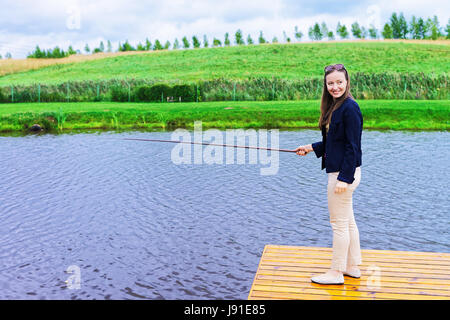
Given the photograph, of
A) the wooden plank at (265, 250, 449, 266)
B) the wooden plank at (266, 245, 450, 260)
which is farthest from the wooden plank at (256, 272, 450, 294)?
the wooden plank at (266, 245, 450, 260)

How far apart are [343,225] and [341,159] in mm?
763

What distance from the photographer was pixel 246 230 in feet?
31.3

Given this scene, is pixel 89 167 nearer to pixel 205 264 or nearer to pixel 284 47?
pixel 205 264

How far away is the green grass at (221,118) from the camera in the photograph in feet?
84.2

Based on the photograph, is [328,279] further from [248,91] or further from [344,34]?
[344,34]

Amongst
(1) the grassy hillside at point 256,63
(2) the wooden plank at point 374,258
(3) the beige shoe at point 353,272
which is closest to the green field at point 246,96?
(1) the grassy hillside at point 256,63

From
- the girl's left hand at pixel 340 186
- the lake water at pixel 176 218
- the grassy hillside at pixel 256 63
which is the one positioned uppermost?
the grassy hillside at pixel 256 63

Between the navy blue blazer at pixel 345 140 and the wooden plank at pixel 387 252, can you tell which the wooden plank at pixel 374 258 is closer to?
the wooden plank at pixel 387 252

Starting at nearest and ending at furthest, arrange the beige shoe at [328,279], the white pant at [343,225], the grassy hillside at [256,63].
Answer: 1. the white pant at [343,225]
2. the beige shoe at [328,279]
3. the grassy hillside at [256,63]

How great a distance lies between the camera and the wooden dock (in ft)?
19.5

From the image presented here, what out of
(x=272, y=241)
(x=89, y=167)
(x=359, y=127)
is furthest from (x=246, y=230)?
(x=89, y=167)

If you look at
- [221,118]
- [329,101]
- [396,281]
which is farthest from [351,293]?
[221,118]

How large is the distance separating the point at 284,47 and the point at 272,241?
7584 cm

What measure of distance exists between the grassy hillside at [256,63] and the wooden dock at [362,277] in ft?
161
